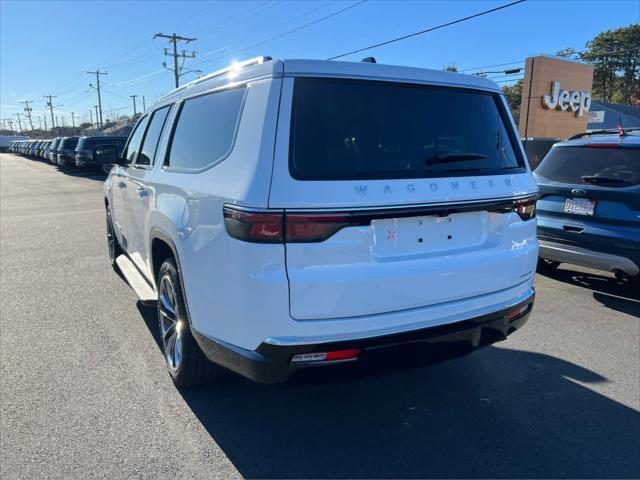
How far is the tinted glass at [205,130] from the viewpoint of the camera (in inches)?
104

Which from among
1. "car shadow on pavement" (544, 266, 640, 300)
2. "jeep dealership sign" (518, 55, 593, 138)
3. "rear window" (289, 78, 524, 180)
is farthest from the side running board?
"jeep dealership sign" (518, 55, 593, 138)

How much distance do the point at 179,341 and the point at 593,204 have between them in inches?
170

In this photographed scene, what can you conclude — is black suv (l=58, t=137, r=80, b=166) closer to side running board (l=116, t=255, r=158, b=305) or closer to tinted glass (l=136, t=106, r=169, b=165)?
side running board (l=116, t=255, r=158, b=305)

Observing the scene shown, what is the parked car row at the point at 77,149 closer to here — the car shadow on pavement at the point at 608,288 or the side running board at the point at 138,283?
the side running board at the point at 138,283

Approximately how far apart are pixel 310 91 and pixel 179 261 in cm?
123

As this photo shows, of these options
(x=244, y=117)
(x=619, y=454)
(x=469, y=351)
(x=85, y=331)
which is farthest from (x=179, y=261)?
(x=619, y=454)

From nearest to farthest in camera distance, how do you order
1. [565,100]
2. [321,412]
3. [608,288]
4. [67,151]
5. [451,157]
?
[451,157] < [321,412] < [608,288] < [565,100] < [67,151]

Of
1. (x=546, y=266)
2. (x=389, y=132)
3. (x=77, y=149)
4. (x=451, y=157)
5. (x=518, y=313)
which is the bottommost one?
(x=546, y=266)

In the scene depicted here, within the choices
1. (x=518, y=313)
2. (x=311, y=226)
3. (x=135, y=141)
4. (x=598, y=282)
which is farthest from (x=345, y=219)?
(x=598, y=282)

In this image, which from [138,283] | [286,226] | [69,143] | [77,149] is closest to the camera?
[286,226]

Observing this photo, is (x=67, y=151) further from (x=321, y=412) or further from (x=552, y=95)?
(x=321, y=412)

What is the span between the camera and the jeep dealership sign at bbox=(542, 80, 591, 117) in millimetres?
28656

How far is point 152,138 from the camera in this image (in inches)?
166

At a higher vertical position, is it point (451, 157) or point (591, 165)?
point (451, 157)
